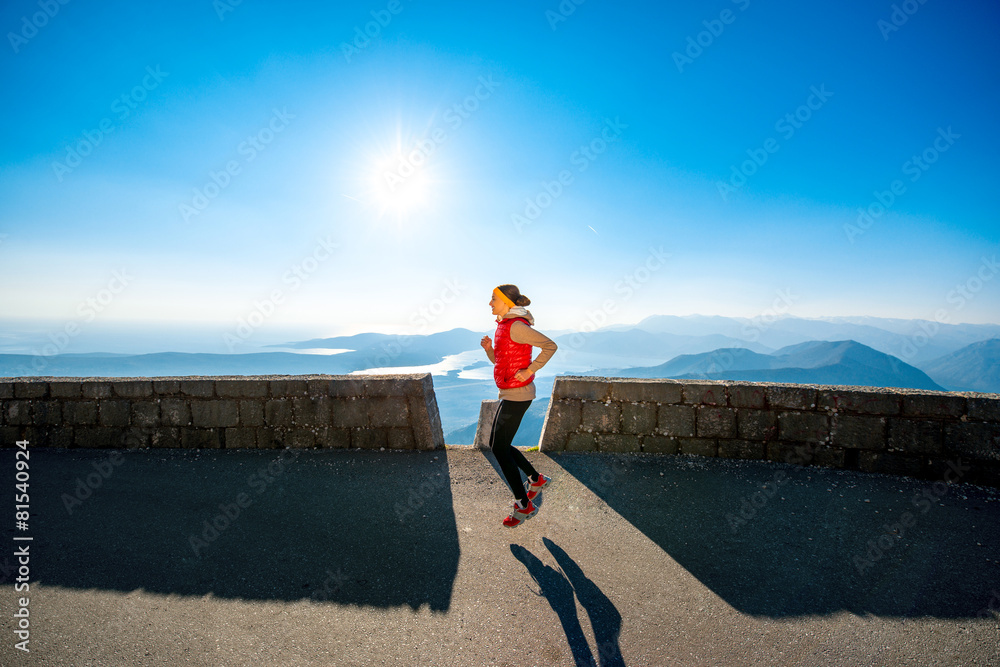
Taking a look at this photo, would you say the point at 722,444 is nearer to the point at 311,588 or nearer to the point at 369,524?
the point at 369,524

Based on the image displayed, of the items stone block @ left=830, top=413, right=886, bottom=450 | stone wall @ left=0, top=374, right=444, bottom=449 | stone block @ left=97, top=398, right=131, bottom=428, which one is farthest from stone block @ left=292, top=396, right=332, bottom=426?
stone block @ left=830, top=413, right=886, bottom=450

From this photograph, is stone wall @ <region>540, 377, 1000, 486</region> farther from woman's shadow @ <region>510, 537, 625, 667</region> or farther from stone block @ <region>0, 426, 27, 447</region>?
stone block @ <region>0, 426, 27, 447</region>

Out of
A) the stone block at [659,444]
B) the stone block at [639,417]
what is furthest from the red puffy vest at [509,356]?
the stone block at [659,444]

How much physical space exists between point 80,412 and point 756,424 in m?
9.45

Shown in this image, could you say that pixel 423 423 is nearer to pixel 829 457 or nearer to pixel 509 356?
pixel 509 356

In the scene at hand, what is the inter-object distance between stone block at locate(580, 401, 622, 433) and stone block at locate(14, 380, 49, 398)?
794 cm

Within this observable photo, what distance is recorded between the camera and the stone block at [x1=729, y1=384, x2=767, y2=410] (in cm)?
540

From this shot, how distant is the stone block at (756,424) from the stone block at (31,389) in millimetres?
9846

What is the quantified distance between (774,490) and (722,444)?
933 millimetres

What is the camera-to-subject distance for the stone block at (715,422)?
5.45 meters

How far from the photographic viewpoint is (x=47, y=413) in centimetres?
639

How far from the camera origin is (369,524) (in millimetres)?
3980

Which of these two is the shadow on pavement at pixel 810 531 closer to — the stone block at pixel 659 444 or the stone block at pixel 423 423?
the stone block at pixel 659 444

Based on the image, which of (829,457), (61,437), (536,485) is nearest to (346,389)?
(536,485)
